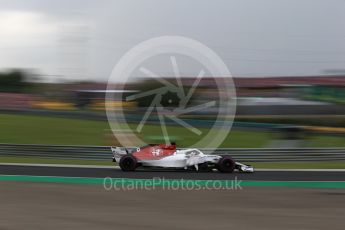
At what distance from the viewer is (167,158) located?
49.4ft

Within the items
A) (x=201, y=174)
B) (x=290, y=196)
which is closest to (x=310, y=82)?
(x=201, y=174)

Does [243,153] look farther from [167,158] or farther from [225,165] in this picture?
[167,158]

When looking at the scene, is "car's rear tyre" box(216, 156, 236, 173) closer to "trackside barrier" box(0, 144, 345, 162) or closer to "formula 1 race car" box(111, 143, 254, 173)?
"formula 1 race car" box(111, 143, 254, 173)

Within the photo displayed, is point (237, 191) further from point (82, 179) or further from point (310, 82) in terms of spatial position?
point (310, 82)

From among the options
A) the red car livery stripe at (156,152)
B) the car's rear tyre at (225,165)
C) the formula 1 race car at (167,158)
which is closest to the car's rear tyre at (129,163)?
the formula 1 race car at (167,158)

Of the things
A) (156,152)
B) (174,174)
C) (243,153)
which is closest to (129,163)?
(156,152)

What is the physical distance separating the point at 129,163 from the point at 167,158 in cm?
96

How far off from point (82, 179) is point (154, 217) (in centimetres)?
551

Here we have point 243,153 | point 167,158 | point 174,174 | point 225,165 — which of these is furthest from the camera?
point 243,153

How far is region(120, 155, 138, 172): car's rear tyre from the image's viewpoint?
49.5 feet

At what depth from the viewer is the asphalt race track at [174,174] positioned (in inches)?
544

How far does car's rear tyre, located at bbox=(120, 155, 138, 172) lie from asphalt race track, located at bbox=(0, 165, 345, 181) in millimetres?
183

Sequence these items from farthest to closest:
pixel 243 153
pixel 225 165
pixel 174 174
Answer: pixel 243 153, pixel 225 165, pixel 174 174

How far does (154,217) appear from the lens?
25.2ft
